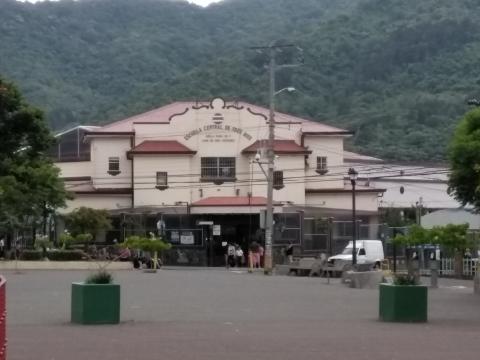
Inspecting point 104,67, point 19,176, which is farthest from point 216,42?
point 19,176

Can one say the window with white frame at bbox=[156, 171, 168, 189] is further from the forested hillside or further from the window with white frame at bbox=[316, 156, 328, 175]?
the forested hillside

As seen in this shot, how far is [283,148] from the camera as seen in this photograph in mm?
72062

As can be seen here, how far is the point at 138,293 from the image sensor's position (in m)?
30.1

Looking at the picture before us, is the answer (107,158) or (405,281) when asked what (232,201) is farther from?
(405,281)

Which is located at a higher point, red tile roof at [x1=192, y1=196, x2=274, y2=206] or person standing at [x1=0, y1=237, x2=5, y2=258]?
red tile roof at [x1=192, y1=196, x2=274, y2=206]

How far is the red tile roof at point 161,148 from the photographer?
70.5 metres

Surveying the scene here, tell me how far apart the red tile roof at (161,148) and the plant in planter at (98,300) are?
5120cm

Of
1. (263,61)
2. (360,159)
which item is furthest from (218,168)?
(263,61)

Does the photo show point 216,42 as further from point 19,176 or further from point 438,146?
point 19,176

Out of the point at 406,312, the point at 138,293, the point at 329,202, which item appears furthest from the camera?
the point at 329,202

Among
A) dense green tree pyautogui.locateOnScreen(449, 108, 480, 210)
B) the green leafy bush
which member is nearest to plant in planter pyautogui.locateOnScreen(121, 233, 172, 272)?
dense green tree pyautogui.locateOnScreen(449, 108, 480, 210)

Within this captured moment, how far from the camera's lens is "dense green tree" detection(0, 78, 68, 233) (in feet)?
158

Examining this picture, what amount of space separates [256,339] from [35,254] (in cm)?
3660

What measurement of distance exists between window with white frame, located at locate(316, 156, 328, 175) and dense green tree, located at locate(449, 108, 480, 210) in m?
41.1
